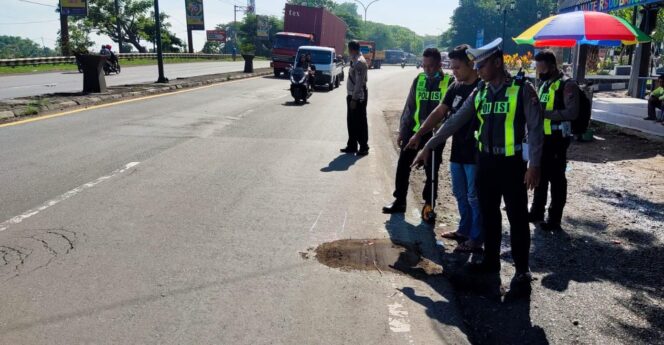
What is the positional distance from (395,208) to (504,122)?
2.09m

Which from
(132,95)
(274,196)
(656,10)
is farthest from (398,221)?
(656,10)

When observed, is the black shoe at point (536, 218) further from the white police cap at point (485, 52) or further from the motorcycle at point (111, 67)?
the motorcycle at point (111, 67)

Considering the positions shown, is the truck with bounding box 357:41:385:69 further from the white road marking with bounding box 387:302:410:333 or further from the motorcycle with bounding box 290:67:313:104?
the white road marking with bounding box 387:302:410:333

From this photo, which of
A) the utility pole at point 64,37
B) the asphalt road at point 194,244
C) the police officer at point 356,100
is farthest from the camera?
the utility pole at point 64,37

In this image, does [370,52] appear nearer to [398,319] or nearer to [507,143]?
[507,143]

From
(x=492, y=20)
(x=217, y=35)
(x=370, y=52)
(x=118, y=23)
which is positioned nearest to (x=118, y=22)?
(x=118, y=23)

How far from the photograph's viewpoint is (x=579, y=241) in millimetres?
5176

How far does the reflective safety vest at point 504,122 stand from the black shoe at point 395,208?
6.22 ft

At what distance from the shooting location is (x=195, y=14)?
6794 cm

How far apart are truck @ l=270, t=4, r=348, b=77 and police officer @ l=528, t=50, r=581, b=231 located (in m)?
24.7

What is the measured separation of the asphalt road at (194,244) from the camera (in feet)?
10.7

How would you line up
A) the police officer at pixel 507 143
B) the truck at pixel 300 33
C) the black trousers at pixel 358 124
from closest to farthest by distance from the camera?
the police officer at pixel 507 143, the black trousers at pixel 358 124, the truck at pixel 300 33

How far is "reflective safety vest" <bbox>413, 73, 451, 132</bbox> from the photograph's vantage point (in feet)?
18.5

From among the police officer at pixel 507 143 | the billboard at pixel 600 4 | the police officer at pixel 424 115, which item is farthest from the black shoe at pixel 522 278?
the billboard at pixel 600 4
